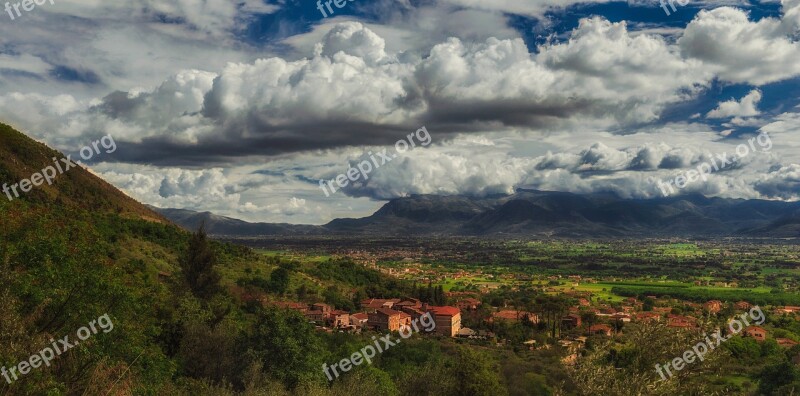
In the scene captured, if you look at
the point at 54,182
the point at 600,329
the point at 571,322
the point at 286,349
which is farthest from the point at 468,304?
the point at 286,349

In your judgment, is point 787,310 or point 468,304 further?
point 787,310

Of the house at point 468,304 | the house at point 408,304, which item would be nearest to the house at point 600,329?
the house at point 468,304

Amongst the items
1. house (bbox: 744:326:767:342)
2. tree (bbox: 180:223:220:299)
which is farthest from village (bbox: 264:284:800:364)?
tree (bbox: 180:223:220:299)

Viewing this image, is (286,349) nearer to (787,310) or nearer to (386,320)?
(386,320)

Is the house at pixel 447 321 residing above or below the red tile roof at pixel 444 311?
below

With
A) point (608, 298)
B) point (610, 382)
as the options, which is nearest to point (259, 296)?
point (610, 382)

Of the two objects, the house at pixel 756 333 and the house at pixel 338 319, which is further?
the house at pixel 338 319

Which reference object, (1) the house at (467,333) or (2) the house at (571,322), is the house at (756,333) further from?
(1) the house at (467,333)
